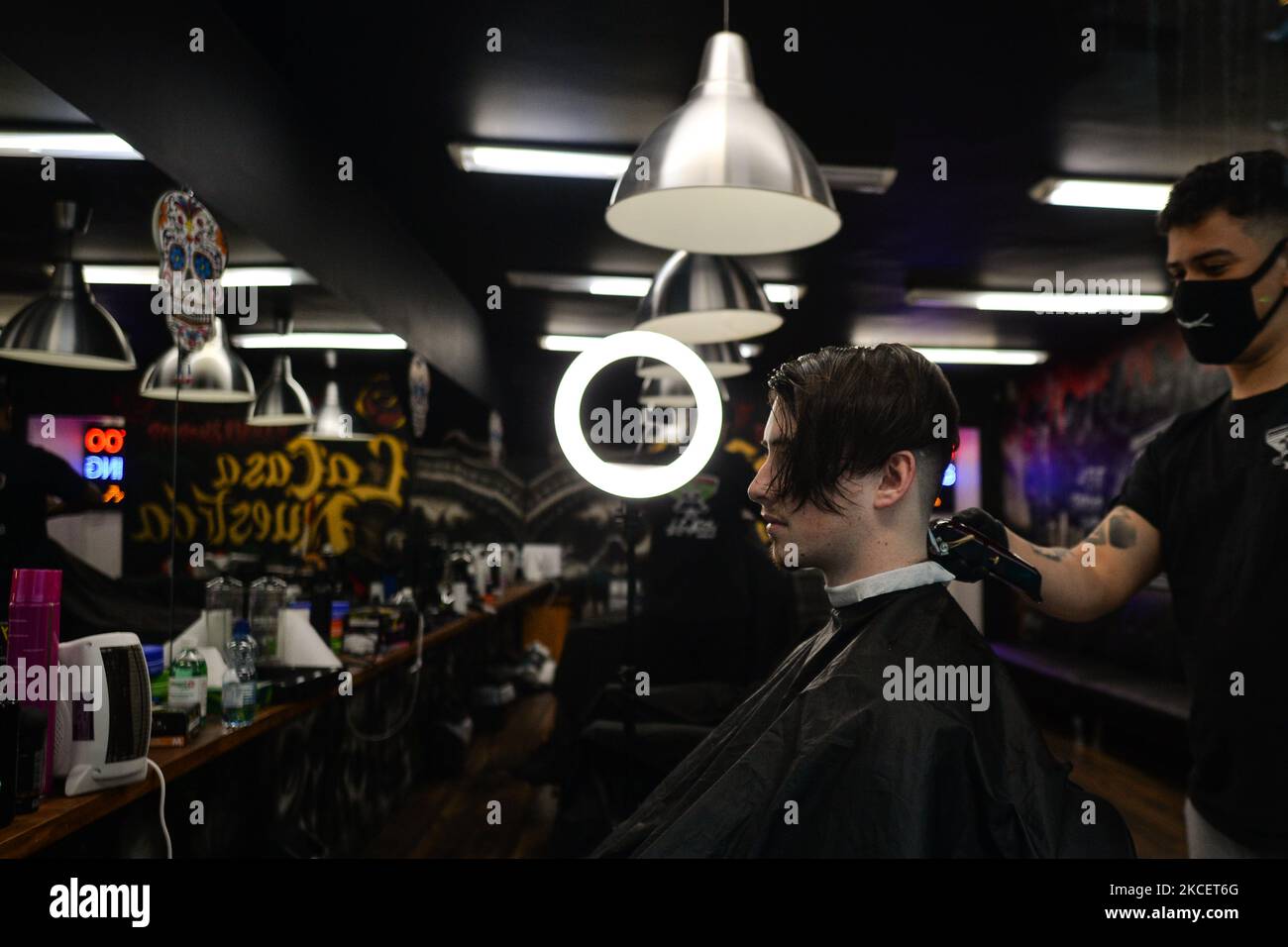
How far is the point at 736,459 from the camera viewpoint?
3.86 meters

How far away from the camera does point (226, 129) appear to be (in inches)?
105

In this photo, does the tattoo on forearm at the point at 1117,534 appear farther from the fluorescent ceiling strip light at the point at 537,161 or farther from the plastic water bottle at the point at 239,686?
the fluorescent ceiling strip light at the point at 537,161

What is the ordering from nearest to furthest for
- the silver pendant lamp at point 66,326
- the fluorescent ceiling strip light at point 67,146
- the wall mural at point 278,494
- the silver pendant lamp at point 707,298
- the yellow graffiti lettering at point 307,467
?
the fluorescent ceiling strip light at point 67,146
the silver pendant lamp at point 66,326
the silver pendant lamp at point 707,298
the wall mural at point 278,494
the yellow graffiti lettering at point 307,467

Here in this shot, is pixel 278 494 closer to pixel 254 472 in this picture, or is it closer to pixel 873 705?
pixel 254 472

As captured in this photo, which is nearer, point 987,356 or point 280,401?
point 280,401

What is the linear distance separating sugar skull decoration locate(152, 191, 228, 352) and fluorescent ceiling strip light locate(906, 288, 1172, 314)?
4428 mm

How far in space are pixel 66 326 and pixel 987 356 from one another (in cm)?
739

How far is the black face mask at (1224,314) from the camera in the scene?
161 cm

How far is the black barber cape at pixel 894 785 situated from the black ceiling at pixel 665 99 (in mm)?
1794

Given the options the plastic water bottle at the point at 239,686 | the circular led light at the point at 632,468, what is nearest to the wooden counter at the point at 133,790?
the plastic water bottle at the point at 239,686

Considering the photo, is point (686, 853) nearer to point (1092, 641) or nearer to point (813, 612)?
point (1092, 641)

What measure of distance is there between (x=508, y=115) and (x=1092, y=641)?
6.27 meters

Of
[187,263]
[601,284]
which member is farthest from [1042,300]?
[187,263]
